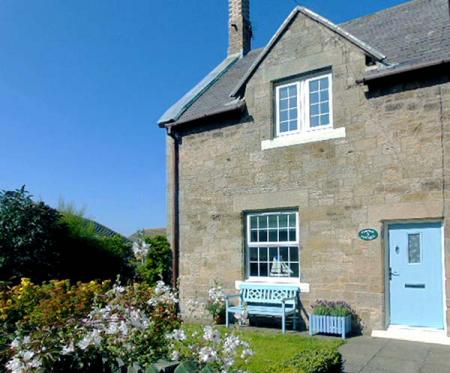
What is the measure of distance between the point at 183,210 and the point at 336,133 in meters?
4.75

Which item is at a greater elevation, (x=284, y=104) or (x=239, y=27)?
(x=239, y=27)

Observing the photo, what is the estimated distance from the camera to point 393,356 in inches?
285

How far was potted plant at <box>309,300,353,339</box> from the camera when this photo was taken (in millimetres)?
8711

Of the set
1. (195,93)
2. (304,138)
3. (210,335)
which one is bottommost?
(210,335)

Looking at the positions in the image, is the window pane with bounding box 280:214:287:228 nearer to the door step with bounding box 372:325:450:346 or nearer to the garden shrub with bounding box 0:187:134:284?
the door step with bounding box 372:325:450:346

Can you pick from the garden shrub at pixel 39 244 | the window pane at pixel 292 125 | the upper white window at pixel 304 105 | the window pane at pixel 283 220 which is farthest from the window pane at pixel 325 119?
the garden shrub at pixel 39 244

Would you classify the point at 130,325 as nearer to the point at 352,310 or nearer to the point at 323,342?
the point at 323,342

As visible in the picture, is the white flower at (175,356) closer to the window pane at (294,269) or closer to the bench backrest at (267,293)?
the bench backrest at (267,293)

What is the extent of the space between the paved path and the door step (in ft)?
0.75

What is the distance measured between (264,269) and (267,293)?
670 millimetres

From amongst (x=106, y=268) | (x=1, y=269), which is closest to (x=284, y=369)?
(x=1, y=269)

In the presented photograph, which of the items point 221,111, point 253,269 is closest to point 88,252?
point 253,269

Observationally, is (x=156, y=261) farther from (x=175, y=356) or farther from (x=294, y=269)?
(x=175, y=356)

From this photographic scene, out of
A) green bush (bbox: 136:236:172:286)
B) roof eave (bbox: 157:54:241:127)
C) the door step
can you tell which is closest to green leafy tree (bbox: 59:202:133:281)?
green bush (bbox: 136:236:172:286)
